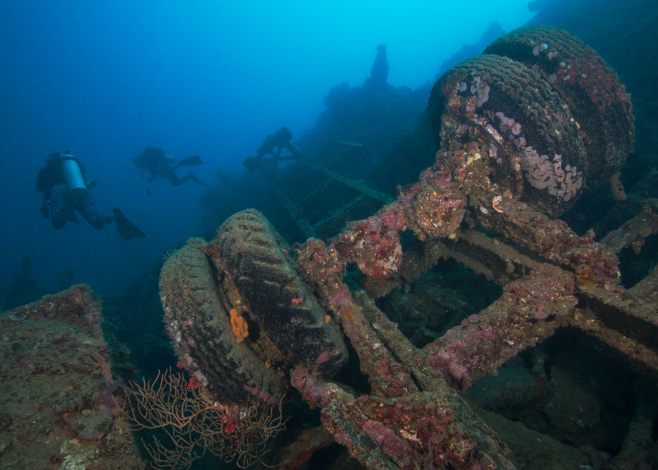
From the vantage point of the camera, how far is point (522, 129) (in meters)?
3.54

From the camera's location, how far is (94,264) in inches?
1513

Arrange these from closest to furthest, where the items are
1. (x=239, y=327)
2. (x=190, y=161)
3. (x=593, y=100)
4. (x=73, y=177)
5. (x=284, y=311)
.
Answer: (x=284, y=311) → (x=239, y=327) → (x=593, y=100) → (x=73, y=177) → (x=190, y=161)

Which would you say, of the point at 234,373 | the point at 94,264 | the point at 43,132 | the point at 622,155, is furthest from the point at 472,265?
the point at 43,132

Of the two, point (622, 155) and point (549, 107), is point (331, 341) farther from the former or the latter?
point (622, 155)

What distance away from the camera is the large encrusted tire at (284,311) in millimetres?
2430

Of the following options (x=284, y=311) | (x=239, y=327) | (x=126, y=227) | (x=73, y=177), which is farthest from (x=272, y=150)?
(x=284, y=311)

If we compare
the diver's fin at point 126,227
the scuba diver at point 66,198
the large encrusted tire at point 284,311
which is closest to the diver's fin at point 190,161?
the scuba diver at point 66,198

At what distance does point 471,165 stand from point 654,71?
30.2 feet

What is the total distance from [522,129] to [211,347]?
444 centimetres

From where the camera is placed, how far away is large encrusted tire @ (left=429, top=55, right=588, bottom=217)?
352 cm

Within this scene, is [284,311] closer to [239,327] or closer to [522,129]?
[239,327]

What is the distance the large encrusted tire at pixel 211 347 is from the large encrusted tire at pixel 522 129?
139 inches

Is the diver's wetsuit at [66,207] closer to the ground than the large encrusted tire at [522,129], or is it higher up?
higher up

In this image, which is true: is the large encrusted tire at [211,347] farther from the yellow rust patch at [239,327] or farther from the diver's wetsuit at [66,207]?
the diver's wetsuit at [66,207]
